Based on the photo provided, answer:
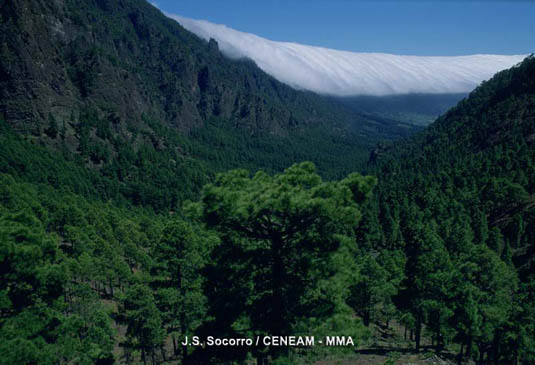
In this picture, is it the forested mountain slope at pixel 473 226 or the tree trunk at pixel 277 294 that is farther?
the forested mountain slope at pixel 473 226

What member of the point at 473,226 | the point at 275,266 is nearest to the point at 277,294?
the point at 275,266

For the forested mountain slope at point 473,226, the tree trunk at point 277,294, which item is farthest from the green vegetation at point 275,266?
the forested mountain slope at point 473,226

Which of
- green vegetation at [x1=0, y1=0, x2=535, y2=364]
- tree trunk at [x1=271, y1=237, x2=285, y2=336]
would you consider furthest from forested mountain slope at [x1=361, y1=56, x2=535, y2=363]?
tree trunk at [x1=271, y1=237, x2=285, y2=336]

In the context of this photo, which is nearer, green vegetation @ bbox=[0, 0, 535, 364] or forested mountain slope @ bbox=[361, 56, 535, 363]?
green vegetation @ bbox=[0, 0, 535, 364]

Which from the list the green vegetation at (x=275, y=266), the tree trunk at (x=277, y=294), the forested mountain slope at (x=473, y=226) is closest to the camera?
the green vegetation at (x=275, y=266)

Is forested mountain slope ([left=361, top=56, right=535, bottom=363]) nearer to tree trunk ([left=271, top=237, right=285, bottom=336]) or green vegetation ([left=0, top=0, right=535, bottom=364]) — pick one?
green vegetation ([left=0, top=0, right=535, bottom=364])

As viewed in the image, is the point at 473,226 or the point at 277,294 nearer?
the point at 277,294

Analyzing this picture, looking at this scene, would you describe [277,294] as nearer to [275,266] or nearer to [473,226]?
[275,266]

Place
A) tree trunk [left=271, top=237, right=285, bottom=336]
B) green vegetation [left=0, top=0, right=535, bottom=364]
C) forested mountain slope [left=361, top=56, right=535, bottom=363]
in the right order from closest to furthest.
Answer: green vegetation [left=0, top=0, right=535, bottom=364] < tree trunk [left=271, top=237, right=285, bottom=336] < forested mountain slope [left=361, top=56, right=535, bottom=363]

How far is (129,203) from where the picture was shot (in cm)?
12506

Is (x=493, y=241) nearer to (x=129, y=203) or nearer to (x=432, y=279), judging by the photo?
(x=432, y=279)

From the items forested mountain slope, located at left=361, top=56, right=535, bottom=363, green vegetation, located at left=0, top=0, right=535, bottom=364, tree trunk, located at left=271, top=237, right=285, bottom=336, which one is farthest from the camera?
forested mountain slope, located at left=361, top=56, right=535, bottom=363

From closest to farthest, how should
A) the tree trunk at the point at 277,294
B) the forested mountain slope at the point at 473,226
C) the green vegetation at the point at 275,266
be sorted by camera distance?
the green vegetation at the point at 275,266 → the tree trunk at the point at 277,294 → the forested mountain slope at the point at 473,226

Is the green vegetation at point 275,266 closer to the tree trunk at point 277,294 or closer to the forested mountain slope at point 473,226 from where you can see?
the tree trunk at point 277,294
